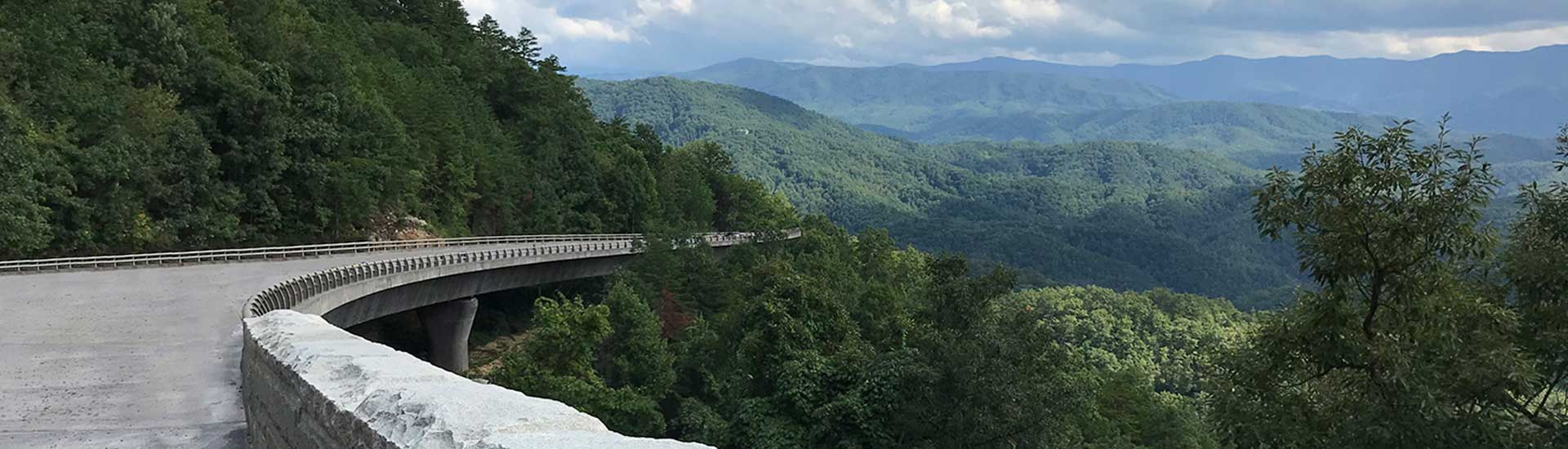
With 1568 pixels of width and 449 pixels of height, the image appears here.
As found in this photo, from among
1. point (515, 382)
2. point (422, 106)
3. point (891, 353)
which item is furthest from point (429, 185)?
point (891, 353)

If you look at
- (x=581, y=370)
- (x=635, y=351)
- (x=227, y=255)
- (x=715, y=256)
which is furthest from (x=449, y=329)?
(x=715, y=256)

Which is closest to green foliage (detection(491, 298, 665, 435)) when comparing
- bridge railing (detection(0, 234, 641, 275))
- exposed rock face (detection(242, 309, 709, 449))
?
bridge railing (detection(0, 234, 641, 275))

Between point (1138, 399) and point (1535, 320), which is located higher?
point (1535, 320)

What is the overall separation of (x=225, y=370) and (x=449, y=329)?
3211 centimetres

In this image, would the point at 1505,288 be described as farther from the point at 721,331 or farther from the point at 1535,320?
the point at 721,331

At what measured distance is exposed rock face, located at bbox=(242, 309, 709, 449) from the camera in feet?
18.0

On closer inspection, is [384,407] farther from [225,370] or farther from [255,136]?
[255,136]

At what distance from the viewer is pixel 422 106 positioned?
62156mm

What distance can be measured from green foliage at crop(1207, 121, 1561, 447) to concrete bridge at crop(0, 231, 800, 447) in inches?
473

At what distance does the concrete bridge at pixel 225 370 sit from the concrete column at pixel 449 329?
5.74 m

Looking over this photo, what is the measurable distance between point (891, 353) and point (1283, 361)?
580 inches

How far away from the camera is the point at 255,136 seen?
150 feet

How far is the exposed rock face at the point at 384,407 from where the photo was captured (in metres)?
5.49

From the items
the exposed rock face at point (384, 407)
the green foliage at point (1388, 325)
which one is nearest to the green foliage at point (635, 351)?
the green foliage at point (1388, 325)
